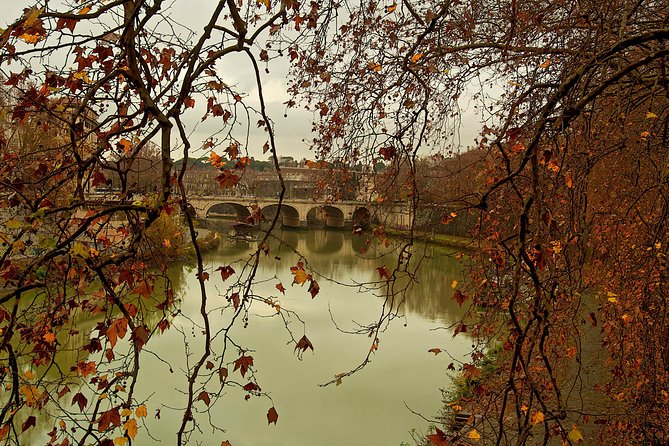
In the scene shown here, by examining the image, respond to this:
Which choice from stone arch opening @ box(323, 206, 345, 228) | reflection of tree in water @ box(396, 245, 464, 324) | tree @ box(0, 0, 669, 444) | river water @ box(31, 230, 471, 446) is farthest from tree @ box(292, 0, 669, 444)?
stone arch opening @ box(323, 206, 345, 228)

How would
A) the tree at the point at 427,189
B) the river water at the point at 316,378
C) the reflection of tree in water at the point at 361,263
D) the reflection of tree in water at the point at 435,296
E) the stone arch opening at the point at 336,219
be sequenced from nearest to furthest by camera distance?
the tree at the point at 427,189 < the river water at the point at 316,378 < the reflection of tree in water at the point at 435,296 < the reflection of tree in water at the point at 361,263 < the stone arch opening at the point at 336,219

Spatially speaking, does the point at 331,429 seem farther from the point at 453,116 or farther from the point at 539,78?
the point at 539,78

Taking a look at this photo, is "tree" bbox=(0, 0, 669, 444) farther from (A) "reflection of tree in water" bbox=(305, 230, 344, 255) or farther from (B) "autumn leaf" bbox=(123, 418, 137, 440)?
(A) "reflection of tree in water" bbox=(305, 230, 344, 255)

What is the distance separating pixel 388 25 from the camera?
370 cm

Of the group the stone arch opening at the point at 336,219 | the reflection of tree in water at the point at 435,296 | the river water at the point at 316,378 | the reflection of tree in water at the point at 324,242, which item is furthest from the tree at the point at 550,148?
the stone arch opening at the point at 336,219

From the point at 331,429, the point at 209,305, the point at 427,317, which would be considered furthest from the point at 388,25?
the point at 427,317

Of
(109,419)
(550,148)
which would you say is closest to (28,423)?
(109,419)

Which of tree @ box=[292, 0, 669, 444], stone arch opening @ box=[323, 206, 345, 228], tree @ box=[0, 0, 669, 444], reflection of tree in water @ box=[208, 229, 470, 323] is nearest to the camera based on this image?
tree @ box=[0, 0, 669, 444]

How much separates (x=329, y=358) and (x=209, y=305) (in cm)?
277

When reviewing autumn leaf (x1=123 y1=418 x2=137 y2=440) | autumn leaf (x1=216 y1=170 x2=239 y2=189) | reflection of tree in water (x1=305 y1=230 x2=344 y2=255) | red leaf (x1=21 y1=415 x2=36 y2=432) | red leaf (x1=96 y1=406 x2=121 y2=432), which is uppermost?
autumn leaf (x1=216 y1=170 x2=239 y2=189)

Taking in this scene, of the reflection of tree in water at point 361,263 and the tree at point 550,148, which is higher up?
the tree at point 550,148

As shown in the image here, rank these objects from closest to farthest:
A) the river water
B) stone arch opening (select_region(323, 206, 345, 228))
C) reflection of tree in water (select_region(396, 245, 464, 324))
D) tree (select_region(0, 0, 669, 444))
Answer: tree (select_region(0, 0, 669, 444)) → the river water → reflection of tree in water (select_region(396, 245, 464, 324)) → stone arch opening (select_region(323, 206, 345, 228))

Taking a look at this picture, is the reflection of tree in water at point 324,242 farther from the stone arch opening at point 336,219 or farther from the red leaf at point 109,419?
the red leaf at point 109,419

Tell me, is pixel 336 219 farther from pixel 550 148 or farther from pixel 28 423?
pixel 28 423
